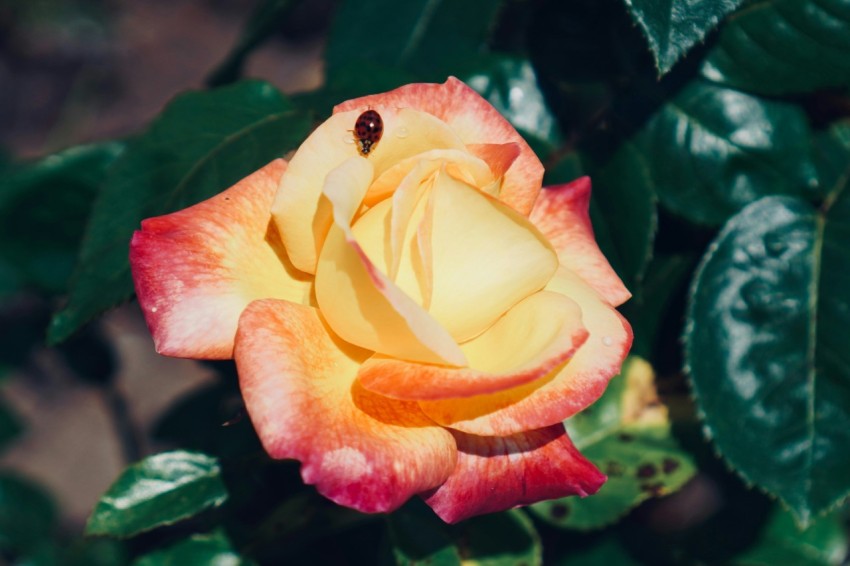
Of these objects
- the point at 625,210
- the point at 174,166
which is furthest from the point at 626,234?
the point at 174,166

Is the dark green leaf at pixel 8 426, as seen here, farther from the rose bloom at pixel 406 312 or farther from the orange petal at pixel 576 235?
the orange petal at pixel 576 235

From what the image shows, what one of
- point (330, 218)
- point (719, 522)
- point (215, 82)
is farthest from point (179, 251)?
point (719, 522)

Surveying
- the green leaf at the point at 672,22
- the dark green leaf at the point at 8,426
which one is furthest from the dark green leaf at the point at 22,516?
the green leaf at the point at 672,22

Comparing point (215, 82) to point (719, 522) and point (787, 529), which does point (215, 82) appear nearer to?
point (719, 522)

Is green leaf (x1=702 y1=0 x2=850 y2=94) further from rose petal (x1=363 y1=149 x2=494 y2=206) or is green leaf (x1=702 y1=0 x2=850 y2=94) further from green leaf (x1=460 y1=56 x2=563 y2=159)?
rose petal (x1=363 y1=149 x2=494 y2=206)

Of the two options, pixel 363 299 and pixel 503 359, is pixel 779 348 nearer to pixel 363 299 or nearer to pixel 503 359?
pixel 503 359
